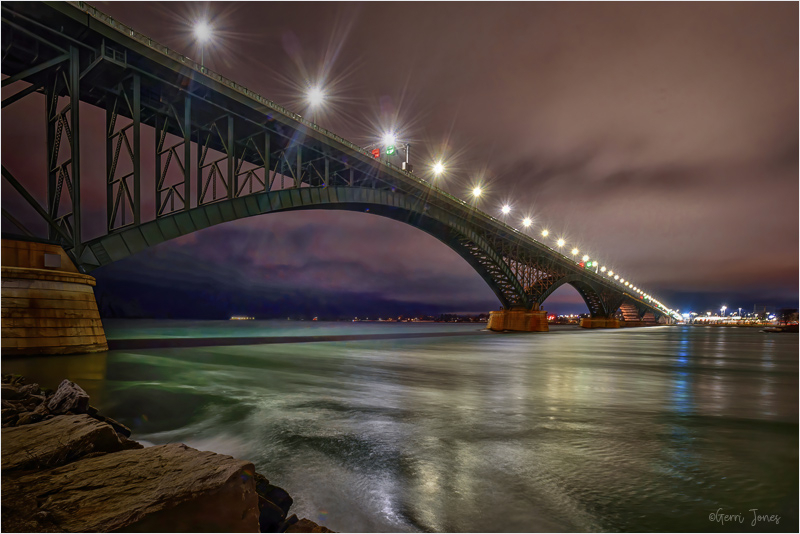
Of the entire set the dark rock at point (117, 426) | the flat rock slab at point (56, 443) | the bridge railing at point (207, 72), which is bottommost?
the dark rock at point (117, 426)

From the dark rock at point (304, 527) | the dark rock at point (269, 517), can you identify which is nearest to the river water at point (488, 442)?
the dark rock at point (304, 527)

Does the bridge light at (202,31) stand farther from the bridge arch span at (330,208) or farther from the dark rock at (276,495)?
the dark rock at (276,495)

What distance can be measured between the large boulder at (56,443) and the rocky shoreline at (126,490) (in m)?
0.01

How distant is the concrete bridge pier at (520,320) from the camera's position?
67.2 m

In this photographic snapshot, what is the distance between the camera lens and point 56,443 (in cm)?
465

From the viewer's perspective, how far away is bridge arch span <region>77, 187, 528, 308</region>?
22094 millimetres

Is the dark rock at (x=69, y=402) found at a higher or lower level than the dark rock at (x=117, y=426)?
higher

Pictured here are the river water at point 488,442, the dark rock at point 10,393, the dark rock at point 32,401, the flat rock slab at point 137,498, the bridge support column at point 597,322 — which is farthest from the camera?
the bridge support column at point 597,322

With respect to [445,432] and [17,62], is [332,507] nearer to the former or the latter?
[445,432]

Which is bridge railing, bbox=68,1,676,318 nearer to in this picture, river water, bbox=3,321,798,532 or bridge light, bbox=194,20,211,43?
bridge light, bbox=194,20,211,43

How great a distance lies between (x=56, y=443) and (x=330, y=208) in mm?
34421

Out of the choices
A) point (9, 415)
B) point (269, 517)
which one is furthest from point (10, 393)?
point (269, 517)

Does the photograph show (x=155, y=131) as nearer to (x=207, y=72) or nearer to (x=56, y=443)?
(x=207, y=72)

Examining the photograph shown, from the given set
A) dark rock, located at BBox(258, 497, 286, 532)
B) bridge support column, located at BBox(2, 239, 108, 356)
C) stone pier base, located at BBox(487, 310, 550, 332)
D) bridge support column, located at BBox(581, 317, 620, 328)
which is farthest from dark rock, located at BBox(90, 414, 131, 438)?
bridge support column, located at BBox(581, 317, 620, 328)
